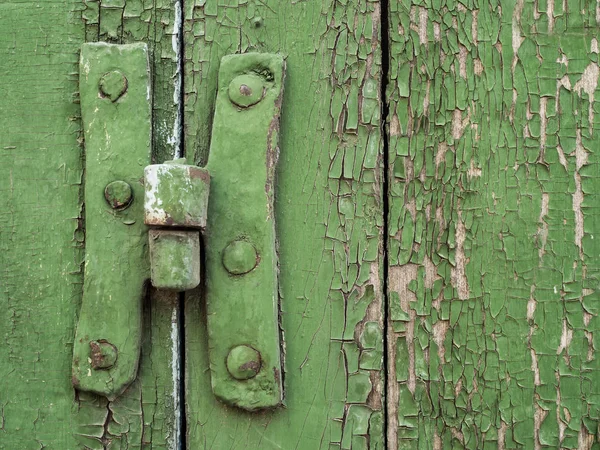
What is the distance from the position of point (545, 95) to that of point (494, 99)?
0.06m

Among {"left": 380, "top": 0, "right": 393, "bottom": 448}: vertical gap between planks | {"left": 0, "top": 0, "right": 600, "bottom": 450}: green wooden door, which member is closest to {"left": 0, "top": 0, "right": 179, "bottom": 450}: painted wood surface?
{"left": 0, "top": 0, "right": 600, "bottom": 450}: green wooden door

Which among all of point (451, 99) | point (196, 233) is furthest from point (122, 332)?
point (451, 99)

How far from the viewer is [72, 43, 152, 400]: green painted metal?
0.76 metres

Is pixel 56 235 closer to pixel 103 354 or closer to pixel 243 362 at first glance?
pixel 103 354

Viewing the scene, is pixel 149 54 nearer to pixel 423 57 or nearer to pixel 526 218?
pixel 423 57

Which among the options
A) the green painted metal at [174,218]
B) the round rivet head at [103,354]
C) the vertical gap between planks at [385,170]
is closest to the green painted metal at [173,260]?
the green painted metal at [174,218]

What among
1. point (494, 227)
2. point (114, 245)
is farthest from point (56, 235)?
point (494, 227)

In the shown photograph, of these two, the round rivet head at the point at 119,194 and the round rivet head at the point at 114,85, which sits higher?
the round rivet head at the point at 114,85

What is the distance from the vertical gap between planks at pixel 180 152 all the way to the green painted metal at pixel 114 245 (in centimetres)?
4

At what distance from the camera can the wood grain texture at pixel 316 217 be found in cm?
77

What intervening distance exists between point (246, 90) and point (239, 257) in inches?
7.3

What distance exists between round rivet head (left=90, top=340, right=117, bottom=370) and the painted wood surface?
38mm

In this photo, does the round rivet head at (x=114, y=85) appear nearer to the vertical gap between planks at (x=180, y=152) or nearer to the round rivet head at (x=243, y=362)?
the vertical gap between planks at (x=180, y=152)

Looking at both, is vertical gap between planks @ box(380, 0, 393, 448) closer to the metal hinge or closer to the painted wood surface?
the metal hinge
